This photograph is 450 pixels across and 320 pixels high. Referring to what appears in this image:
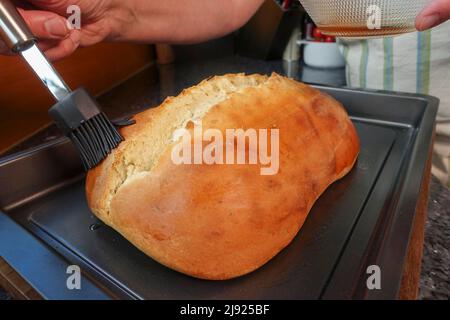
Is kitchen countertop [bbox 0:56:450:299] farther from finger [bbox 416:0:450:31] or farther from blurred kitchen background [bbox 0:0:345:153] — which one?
finger [bbox 416:0:450:31]

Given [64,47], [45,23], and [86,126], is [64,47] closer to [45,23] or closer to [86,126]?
[45,23]

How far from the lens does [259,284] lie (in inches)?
19.3

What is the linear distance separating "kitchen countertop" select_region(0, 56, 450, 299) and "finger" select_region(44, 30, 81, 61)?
0.20 m

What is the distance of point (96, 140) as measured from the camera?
585 millimetres

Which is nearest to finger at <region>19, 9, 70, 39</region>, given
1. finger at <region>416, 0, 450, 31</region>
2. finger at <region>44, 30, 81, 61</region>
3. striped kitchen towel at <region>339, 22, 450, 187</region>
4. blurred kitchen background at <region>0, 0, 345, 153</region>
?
finger at <region>44, 30, 81, 61</region>

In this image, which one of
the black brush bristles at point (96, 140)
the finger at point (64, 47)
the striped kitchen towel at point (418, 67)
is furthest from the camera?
the striped kitchen towel at point (418, 67)

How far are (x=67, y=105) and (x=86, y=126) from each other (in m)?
0.04

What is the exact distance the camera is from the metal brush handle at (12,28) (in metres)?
0.52

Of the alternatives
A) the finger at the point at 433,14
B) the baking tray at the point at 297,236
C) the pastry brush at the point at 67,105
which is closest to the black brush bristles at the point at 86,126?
the pastry brush at the point at 67,105

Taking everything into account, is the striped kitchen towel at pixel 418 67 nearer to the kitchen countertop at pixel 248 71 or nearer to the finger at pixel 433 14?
the kitchen countertop at pixel 248 71

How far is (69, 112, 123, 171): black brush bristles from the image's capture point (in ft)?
1.88

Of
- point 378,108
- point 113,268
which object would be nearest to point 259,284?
point 113,268

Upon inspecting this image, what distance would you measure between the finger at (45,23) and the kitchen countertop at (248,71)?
0.27 metres

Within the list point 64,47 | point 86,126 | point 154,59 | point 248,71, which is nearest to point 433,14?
point 86,126
